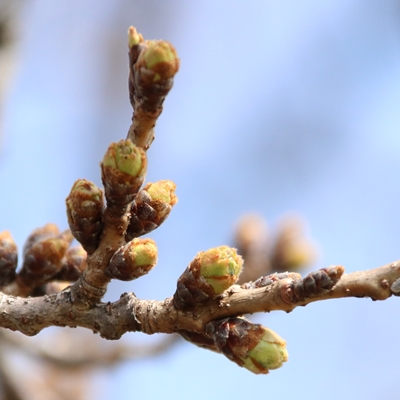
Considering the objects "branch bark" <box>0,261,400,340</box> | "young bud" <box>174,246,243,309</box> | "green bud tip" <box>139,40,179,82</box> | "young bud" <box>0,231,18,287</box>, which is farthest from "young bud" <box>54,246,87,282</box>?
"green bud tip" <box>139,40,179,82</box>

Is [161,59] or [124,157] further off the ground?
[161,59]

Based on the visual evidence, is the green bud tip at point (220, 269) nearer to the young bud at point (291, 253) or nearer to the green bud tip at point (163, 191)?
the green bud tip at point (163, 191)

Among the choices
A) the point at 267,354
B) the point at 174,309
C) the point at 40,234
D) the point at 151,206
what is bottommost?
the point at 267,354

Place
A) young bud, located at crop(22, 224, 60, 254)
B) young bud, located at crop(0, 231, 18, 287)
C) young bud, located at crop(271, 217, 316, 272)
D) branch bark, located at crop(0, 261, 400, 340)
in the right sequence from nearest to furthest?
1. branch bark, located at crop(0, 261, 400, 340)
2. young bud, located at crop(0, 231, 18, 287)
3. young bud, located at crop(22, 224, 60, 254)
4. young bud, located at crop(271, 217, 316, 272)

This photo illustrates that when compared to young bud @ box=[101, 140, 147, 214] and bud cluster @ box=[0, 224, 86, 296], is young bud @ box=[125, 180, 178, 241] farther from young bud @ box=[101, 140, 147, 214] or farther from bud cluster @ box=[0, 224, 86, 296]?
bud cluster @ box=[0, 224, 86, 296]

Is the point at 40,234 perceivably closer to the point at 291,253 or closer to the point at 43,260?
the point at 43,260

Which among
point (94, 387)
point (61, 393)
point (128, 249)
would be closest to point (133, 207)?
point (128, 249)

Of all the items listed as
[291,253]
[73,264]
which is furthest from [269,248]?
[73,264]
